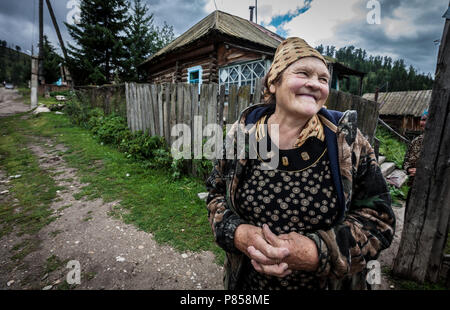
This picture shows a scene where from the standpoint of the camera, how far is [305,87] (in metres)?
1.19

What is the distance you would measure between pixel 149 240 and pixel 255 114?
2.27 metres

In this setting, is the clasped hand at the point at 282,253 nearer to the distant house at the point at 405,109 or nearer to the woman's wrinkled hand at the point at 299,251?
the woman's wrinkled hand at the point at 299,251

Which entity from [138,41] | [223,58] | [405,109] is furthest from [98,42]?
[405,109]

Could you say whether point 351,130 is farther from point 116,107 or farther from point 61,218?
point 116,107

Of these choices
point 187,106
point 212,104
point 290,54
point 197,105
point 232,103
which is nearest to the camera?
point 290,54

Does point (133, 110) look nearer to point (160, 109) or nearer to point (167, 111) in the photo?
point (160, 109)

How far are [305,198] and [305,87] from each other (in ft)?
2.08

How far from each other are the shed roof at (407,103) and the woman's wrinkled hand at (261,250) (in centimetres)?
2407

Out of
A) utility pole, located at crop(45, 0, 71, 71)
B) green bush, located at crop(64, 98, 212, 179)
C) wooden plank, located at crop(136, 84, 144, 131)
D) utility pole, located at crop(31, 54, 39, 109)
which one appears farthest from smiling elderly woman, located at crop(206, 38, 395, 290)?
utility pole, located at crop(45, 0, 71, 71)

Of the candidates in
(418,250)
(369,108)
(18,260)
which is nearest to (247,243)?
(418,250)

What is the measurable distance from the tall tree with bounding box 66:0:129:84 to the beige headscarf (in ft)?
57.5

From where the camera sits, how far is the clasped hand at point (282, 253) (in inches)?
41.6

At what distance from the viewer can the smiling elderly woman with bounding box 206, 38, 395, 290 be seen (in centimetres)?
107
